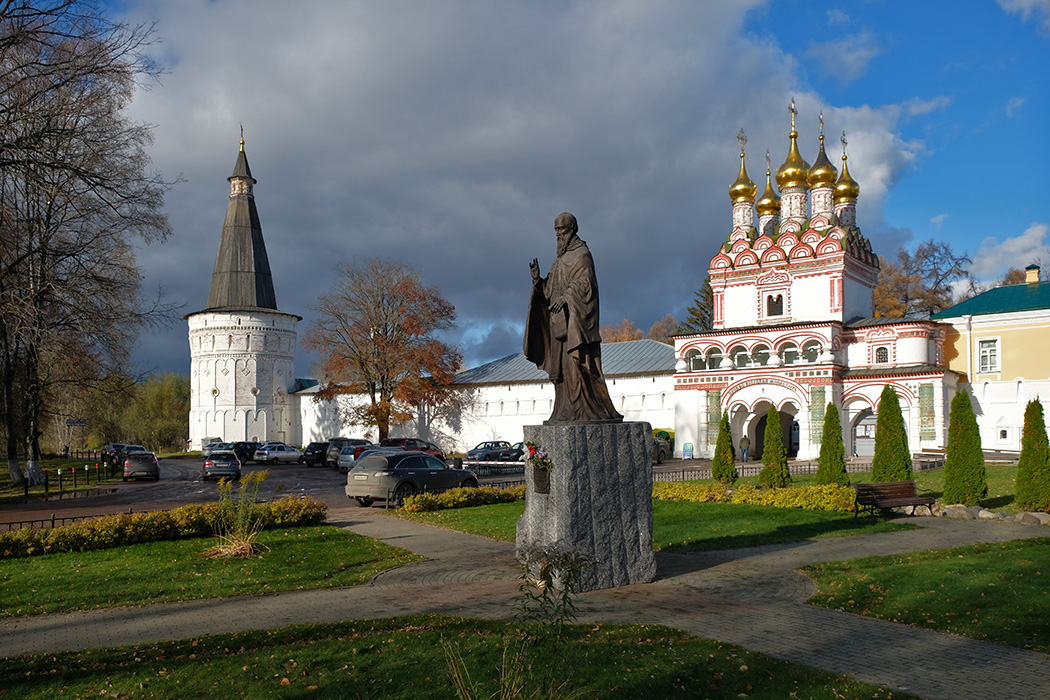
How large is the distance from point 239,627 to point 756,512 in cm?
1117

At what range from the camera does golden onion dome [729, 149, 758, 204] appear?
140 feet

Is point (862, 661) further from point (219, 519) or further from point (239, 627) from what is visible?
point (219, 519)

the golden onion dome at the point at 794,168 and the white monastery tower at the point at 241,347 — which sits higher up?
the golden onion dome at the point at 794,168

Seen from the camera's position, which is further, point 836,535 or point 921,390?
point 921,390

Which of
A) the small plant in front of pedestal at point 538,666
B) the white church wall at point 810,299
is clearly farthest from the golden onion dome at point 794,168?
the small plant in front of pedestal at point 538,666

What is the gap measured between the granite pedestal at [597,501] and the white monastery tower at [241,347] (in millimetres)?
49273

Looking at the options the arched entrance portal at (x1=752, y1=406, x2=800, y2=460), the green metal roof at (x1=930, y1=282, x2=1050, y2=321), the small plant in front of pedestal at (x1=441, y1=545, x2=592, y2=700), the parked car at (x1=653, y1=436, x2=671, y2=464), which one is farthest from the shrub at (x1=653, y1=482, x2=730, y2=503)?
the green metal roof at (x1=930, y1=282, x2=1050, y2=321)

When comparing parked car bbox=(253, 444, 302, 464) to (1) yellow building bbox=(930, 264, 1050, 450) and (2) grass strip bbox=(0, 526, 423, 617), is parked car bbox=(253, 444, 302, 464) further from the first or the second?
(1) yellow building bbox=(930, 264, 1050, 450)

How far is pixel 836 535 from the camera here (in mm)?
12969

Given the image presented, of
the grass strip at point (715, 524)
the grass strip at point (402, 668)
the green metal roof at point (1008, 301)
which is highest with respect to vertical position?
the green metal roof at point (1008, 301)

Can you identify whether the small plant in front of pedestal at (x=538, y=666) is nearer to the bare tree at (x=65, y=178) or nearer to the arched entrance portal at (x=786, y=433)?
the bare tree at (x=65, y=178)

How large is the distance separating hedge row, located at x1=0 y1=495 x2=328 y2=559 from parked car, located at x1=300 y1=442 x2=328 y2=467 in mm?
26378

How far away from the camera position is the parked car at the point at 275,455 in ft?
138

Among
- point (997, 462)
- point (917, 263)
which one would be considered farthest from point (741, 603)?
point (917, 263)
